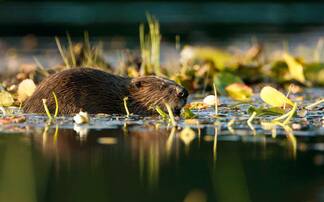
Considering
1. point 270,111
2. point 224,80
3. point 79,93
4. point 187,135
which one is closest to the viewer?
point 187,135

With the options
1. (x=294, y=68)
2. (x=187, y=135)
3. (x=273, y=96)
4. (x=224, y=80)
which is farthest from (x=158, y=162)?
(x=294, y=68)

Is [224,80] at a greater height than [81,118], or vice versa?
[224,80]

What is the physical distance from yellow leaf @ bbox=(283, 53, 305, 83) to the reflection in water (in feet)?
11.3

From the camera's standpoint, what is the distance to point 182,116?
→ 22.4 ft

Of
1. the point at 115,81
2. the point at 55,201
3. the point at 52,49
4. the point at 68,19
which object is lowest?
the point at 55,201

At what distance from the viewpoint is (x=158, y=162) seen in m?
4.72

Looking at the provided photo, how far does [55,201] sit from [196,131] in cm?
235

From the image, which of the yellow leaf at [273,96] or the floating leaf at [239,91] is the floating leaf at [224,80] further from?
the yellow leaf at [273,96]

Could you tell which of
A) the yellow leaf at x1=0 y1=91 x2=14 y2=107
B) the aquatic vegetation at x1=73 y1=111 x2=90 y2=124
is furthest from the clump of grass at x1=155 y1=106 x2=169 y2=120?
the yellow leaf at x1=0 y1=91 x2=14 y2=107

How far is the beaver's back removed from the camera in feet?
22.4

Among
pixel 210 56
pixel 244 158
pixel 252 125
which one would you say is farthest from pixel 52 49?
pixel 244 158

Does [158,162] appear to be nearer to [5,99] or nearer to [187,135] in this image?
[187,135]

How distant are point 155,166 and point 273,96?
7.59 ft

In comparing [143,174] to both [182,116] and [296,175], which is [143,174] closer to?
[296,175]
